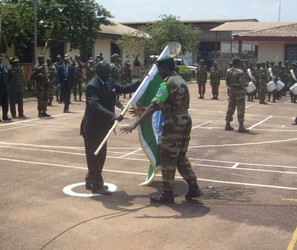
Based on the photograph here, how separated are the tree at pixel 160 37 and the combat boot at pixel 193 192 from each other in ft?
107

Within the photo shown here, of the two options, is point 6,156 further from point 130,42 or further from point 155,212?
point 130,42

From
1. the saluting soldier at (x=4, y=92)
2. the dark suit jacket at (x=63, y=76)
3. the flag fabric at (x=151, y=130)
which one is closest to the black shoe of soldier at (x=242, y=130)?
the flag fabric at (x=151, y=130)

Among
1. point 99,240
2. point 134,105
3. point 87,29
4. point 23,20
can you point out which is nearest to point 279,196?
point 134,105

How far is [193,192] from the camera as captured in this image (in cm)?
651

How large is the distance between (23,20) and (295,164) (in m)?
15.9

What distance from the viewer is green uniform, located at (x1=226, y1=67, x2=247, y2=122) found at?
12.6m

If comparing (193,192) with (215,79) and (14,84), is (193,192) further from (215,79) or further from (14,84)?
(215,79)

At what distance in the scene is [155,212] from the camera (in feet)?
19.9

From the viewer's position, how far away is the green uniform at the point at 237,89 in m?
12.6

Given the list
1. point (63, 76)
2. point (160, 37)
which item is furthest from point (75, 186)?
point (160, 37)

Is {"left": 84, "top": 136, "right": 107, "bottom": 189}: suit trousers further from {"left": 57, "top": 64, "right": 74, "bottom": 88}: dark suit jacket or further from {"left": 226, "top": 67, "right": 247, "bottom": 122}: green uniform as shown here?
{"left": 57, "top": 64, "right": 74, "bottom": 88}: dark suit jacket

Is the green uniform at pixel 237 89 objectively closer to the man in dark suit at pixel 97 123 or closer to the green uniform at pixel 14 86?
the man in dark suit at pixel 97 123

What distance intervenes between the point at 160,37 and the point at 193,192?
34270 millimetres

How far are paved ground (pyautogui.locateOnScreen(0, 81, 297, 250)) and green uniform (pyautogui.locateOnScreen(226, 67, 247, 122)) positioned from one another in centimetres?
112
